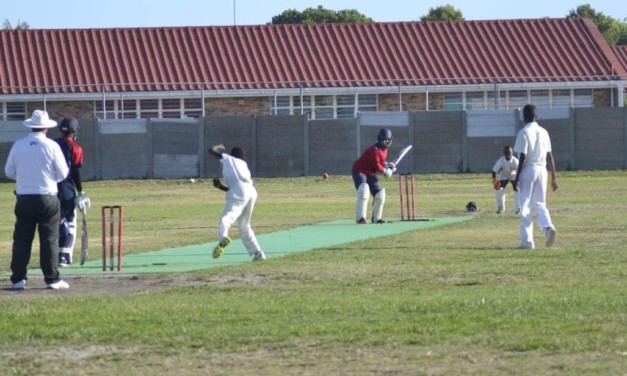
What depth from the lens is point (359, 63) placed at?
55.2 meters

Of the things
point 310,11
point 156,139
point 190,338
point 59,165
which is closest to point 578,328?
point 190,338

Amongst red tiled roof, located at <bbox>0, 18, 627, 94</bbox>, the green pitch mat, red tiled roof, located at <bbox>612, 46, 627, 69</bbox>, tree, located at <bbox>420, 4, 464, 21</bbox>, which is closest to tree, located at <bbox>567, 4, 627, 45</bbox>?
tree, located at <bbox>420, 4, 464, 21</bbox>

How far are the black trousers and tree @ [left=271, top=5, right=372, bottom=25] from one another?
8583 centimetres

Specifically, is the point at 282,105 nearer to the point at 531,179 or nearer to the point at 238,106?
the point at 238,106

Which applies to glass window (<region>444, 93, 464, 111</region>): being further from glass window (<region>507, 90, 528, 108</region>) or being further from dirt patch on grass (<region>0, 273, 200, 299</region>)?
dirt patch on grass (<region>0, 273, 200, 299</region>)

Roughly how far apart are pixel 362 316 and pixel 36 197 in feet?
13.7

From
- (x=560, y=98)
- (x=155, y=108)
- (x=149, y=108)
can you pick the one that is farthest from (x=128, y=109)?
(x=560, y=98)

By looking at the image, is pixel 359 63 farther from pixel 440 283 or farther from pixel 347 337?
pixel 347 337

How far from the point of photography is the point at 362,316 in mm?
11773

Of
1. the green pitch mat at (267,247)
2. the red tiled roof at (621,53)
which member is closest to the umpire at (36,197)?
the green pitch mat at (267,247)

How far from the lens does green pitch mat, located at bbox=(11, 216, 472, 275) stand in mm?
17375

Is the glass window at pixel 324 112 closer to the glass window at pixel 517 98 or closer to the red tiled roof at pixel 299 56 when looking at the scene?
the red tiled roof at pixel 299 56

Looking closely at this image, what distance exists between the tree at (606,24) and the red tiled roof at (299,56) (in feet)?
197

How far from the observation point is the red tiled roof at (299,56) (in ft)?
177
